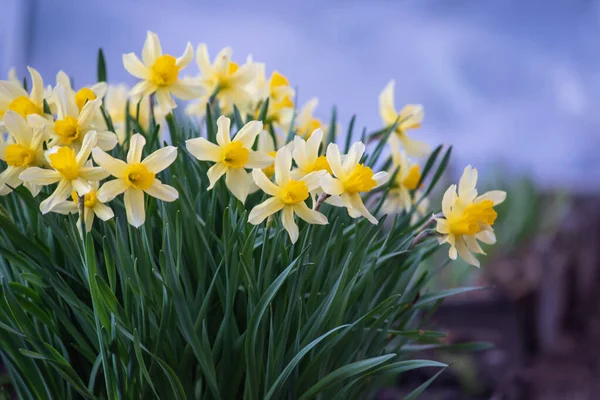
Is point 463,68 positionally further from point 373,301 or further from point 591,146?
point 373,301

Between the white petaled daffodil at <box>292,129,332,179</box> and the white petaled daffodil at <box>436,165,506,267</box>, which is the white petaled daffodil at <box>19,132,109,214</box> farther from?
the white petaled daffodil at <box>436,165,506,267</box>

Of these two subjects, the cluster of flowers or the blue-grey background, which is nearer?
the cluster of flowers

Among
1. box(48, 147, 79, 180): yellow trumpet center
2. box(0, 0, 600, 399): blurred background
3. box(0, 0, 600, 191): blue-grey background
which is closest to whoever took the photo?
box(48, 147, 79, 180): yellow trumpet center

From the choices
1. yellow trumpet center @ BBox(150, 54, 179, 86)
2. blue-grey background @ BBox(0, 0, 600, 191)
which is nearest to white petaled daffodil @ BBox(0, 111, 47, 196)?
yellow trumpet center @ BBox(150, 54, 179, 86)

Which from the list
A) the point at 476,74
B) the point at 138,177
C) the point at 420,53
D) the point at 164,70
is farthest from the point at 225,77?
the point at 476,74

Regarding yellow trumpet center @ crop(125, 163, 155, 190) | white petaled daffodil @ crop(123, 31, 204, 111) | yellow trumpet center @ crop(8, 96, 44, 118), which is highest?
white petaled daffodil @ crop(123, 31, 204, 111)

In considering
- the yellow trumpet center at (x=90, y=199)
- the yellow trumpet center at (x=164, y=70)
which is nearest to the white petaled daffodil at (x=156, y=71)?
the yellow trumpet center at (x=164, y=70)

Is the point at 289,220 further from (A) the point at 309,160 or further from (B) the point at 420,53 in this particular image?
(B) the point at 420,53

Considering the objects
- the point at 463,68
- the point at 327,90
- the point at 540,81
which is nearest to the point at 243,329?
the point at 327,90

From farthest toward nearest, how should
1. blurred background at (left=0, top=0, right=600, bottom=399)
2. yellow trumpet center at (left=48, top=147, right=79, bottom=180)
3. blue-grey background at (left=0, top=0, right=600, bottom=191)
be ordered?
blue-grey background at (left=0, top=0, right=600, bottom=191) → blurred background at (left=0, top=0, right=600, bottom=399) → yellow trumpet center at (left=48, top=147, right=79, bottom=180)
